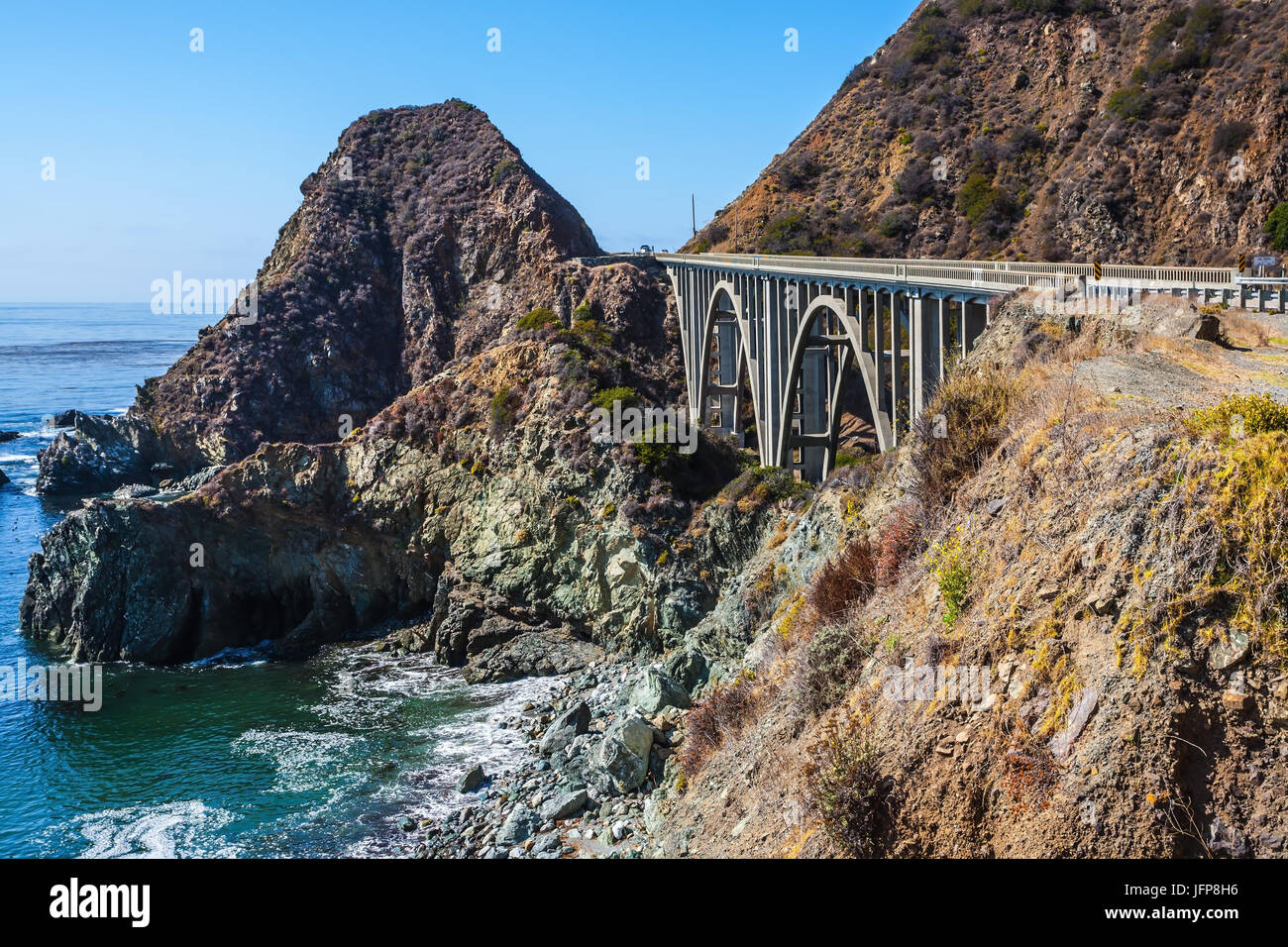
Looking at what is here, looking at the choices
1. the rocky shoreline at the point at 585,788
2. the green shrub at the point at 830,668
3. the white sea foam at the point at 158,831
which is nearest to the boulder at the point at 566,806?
the rocky shoreline at the point at 585,788

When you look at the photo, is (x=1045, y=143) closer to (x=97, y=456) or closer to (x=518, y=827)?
(x=518, y=827)

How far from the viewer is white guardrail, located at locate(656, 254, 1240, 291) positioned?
2009cm

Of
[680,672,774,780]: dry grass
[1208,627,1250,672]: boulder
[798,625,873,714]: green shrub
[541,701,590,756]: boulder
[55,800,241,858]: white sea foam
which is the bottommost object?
[55,800,241,858]: white sea foam

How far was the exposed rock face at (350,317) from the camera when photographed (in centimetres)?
7925

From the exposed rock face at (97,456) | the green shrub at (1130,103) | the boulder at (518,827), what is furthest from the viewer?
the exposed rock face at (97,456)

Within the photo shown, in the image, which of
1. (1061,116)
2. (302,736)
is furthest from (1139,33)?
(302,736)

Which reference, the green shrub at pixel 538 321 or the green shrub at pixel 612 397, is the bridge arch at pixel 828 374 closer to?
the green shrub at pixel 612 397

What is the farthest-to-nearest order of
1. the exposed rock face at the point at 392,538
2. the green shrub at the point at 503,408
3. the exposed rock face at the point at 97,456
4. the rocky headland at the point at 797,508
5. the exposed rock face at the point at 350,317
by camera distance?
the exposed rock face at the point at 350,317
the exposed rock face at the point at 97,456
the green shrub at the point at 503,408
the exposed rock face at the point at 392,538
the rocky headland at the point at 797,508

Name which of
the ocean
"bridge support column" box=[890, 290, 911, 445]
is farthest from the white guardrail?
the ocean

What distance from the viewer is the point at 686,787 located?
15594 millimetres

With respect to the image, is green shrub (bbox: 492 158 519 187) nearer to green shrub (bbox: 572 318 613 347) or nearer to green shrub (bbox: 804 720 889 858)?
green shrub (bbox: 572 318 613 347)

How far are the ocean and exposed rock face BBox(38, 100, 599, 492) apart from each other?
37.5 meters

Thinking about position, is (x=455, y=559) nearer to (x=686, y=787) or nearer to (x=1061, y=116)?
(x=686, y=787)

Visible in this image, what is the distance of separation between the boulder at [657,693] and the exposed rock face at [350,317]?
56.4 meters
